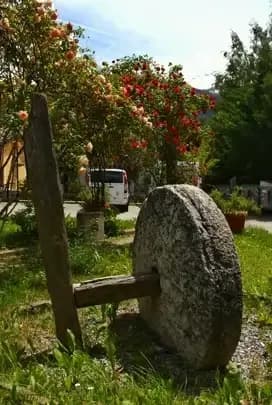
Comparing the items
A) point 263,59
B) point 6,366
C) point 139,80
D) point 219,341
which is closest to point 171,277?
point 219,341

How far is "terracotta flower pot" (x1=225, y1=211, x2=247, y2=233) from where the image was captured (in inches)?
570

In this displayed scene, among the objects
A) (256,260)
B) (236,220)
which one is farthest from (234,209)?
(256,260)

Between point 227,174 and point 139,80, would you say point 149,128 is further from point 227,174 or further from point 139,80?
point 227,174

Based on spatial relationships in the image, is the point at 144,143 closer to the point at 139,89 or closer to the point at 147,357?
the point at 139,89

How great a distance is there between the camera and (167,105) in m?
13.5

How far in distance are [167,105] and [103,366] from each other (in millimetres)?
9735

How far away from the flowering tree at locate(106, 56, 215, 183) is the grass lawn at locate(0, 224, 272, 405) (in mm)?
6420

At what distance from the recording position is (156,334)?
504 cm

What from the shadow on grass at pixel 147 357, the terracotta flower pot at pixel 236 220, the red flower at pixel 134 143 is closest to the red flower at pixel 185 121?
the terracotta flower pot at pixel 236 220

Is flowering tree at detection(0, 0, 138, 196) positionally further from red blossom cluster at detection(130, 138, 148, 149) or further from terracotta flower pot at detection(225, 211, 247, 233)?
terracotta flower pot at detection(225, 211, 247, 233)

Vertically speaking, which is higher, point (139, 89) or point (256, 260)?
point (139, 89)

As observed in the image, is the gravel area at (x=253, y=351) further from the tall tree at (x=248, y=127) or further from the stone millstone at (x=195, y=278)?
the tall tree at (x=248, y=127)

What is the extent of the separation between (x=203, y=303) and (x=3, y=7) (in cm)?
542

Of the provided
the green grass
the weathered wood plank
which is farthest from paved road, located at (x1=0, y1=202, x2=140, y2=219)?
the weathered wood plank
